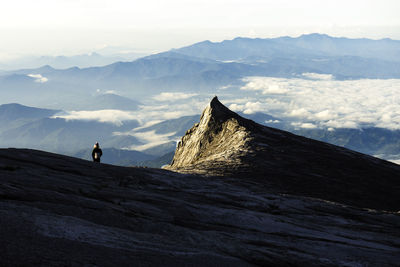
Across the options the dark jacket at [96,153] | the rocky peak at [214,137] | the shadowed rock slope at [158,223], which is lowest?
the shadowed rock slope at [158,223]

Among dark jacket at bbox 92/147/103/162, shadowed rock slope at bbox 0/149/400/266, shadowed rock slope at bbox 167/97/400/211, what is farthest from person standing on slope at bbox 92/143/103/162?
shadowed rock slope at bbox 167/97/400/211

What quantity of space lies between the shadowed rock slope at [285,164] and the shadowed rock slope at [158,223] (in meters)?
10.8

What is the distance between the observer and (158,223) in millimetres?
18188

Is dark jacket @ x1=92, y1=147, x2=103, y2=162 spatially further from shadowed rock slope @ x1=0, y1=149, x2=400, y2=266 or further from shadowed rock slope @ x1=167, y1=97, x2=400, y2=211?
shadowed rock slope @ x1=167, y1=97, x2=400, y2=211

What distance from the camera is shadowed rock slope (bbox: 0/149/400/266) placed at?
13484 mm

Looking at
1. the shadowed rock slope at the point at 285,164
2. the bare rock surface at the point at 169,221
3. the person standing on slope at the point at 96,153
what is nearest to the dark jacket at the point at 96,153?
the person standing on slope at the point at 96,153

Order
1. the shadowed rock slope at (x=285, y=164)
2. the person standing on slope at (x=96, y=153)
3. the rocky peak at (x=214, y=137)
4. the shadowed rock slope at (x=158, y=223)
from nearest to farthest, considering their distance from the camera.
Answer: the shadowed rock slope at (x=158, y=223) < the person standing on slope at (x=96, y=153) < the shadowed rock slope at (x=285, y=164) < the rocky peak at (x=214, y=137)

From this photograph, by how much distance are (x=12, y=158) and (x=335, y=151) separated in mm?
51496

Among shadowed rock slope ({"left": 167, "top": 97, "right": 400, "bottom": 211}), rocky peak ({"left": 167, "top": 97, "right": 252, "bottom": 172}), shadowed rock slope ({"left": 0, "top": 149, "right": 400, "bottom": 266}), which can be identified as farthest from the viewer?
rocky peak ({"left": 167, "top": 97, "right": 252, "bottom": 172})

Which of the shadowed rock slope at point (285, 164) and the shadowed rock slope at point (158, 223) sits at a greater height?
the shadowed rock slope at point (285, 164)

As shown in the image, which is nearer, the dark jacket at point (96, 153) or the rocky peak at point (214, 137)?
the dark jacket at point (96, 153)

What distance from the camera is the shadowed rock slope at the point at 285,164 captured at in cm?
4175

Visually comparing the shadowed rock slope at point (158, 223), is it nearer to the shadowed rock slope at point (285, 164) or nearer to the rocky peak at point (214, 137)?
the shadowed rock slope at point (285, 164)

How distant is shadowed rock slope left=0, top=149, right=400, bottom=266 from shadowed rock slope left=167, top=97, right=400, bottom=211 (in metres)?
10.8
